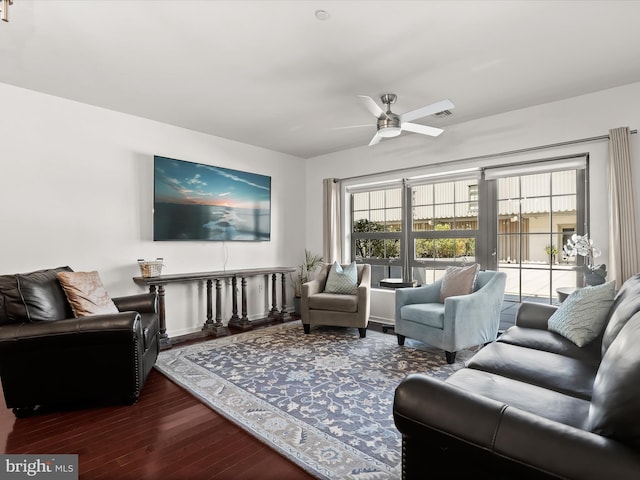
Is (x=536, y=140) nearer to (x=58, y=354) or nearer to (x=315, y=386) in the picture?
(x=315, y=386)

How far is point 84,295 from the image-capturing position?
105 inches

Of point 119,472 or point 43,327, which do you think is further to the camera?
point 43,327

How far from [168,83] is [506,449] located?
3527 mm

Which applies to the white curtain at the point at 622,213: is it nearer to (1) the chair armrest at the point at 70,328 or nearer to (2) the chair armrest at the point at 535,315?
(2) the chair armrest at the point at 535,315

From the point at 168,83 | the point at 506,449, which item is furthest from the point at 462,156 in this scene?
the point at 506,449

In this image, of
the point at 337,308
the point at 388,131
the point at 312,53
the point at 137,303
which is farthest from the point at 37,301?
the point at 388,131

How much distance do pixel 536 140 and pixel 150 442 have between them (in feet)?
14.3

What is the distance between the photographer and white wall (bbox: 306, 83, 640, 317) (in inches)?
128

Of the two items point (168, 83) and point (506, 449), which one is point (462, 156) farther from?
point (506, 449)

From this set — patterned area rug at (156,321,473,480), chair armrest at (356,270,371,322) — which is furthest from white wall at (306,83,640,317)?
patterned area rug at (156,321,473,480)

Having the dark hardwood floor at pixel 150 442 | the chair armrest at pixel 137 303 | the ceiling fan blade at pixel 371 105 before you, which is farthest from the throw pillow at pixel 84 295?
the ceiling fan blade at pixel 371 105

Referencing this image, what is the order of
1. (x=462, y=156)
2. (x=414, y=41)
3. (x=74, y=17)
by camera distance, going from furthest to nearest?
(x=462, y=156) < (x=414, y=41) < (x=74, y=17)

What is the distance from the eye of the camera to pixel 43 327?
7.38ft

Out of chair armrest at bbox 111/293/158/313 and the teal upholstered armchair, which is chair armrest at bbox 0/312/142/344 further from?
the teal upholstered armchair
